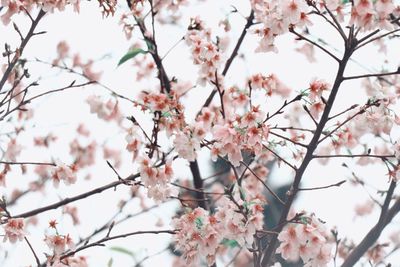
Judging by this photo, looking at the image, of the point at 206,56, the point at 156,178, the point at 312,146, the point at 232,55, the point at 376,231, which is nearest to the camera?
the point at 312,146

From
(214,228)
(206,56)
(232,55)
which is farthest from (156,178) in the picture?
(232,55)

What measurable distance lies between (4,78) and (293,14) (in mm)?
1068

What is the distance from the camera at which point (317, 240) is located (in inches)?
71.2

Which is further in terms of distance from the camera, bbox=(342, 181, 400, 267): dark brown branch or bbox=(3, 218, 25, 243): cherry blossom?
bbox=(342, 181, 400, 267): dark brown branch

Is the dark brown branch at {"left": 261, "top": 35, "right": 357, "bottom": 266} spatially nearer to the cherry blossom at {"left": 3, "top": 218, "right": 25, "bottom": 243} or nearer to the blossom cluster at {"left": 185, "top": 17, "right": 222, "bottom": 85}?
the blossom cluster at {"left": 185, "top": 17, "right": 222, "bottom": 85}

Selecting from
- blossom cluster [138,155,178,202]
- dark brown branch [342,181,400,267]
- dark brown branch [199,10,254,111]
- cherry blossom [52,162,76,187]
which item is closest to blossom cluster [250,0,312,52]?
blossom cluster [138,155,178,202]

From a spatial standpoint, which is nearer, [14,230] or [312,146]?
[312,146]

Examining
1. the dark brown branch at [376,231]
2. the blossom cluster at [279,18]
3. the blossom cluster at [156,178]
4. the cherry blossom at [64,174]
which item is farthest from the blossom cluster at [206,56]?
the dark brown branch at [376,231]

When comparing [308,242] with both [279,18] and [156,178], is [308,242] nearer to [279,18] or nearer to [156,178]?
[156,178]

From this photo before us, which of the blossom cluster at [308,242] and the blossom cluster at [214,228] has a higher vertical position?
the blossom cluster at [214,228]

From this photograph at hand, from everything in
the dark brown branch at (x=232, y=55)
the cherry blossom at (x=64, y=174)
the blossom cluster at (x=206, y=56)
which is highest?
the dark brown branch at (x=232, y=55)

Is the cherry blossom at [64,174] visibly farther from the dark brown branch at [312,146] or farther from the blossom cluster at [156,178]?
the dark brown branch at [312,146]

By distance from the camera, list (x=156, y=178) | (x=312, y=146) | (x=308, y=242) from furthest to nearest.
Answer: (x=156, y=178) → (x=312, y=146) → (x=308, y=242)

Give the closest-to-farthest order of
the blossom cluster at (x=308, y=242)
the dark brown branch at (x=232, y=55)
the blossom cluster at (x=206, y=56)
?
the blossom cluster at (x=308, y=242) < the blossom cluster at (x=206, y=56) < the dark brown branch at (x=232, y=55)
